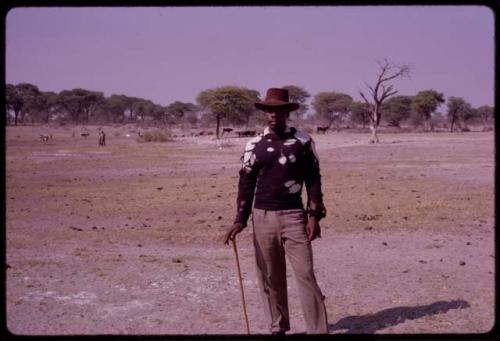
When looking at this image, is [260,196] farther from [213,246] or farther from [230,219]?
[230,219]

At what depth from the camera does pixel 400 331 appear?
15.7 feet

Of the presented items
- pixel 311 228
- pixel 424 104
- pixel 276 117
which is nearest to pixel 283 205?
pixel 311 228

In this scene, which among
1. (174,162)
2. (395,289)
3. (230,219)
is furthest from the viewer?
(174,162)

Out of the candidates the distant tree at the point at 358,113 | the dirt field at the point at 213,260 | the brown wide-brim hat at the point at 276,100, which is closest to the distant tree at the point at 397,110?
the distant tree at the point at 358,113

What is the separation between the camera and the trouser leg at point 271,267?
4.36 meters

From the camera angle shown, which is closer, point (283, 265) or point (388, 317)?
point (283, 265)

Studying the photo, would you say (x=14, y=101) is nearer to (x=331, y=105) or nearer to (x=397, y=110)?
(x=331, y=105)

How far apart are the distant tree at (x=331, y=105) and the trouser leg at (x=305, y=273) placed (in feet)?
251

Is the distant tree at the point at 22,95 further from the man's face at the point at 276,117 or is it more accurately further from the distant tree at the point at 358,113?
the man's face at the point at 276,117

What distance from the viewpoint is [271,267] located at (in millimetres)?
4418

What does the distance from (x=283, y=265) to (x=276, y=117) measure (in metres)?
1.14

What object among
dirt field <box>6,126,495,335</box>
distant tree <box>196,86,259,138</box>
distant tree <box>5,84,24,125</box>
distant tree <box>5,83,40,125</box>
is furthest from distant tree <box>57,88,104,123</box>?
dirt field <box>6,126,495,335</box>
